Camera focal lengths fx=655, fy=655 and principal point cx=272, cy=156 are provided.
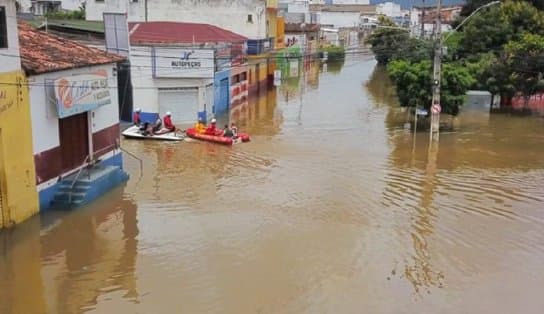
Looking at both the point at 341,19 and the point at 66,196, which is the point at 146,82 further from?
the point at 341,19

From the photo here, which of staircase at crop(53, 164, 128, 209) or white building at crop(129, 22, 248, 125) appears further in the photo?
white building at crop(129, 22, 248, 125)

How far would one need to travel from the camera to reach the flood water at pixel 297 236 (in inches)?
464

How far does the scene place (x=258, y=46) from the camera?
48.2m

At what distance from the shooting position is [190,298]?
11.6m

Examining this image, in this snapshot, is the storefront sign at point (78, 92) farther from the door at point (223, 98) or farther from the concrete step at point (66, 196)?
the door at point (223, 98)

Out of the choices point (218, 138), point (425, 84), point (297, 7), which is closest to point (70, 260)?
point (218, 138)

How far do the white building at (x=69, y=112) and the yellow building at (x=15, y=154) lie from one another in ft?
1.16

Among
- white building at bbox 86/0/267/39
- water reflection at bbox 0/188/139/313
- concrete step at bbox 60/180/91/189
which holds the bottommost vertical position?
water reflection at bbox 0/188/139/313

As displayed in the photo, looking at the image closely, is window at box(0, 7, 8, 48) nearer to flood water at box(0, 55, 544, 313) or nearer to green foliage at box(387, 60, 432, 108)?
flood water at box(0, 55, 544, 313)

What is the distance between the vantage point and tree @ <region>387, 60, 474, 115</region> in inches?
1166

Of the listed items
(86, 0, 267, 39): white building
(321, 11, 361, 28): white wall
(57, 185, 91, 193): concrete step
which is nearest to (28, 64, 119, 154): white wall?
(57, 185, 91, 193): concrete step

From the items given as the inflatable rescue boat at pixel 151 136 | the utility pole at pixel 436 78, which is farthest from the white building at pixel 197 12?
the utility pole at pixel 436 78

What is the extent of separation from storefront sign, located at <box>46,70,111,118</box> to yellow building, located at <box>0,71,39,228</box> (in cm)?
104

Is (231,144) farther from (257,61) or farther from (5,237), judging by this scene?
(257,61)
